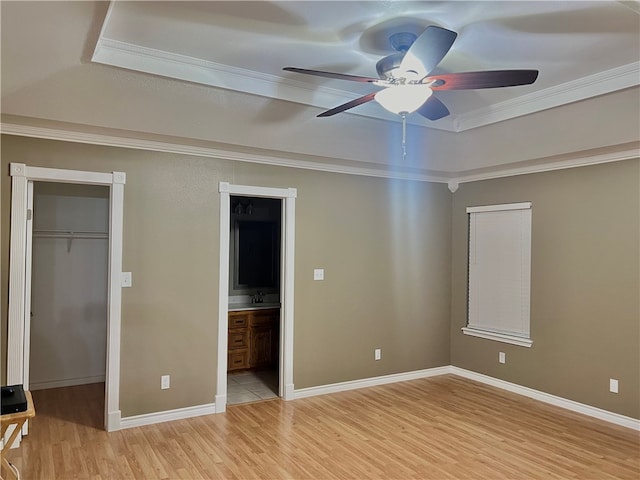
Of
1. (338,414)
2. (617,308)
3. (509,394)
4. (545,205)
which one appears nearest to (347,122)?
(545,205)

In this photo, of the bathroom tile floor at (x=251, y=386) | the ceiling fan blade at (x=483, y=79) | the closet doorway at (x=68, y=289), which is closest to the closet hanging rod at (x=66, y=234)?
the closet doorway at (x=68, y=289)

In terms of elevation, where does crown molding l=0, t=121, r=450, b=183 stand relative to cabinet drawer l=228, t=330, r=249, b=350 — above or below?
above

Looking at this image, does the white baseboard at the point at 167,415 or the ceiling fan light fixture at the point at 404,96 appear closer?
the ceiling fan light fixture at the point at 404,96

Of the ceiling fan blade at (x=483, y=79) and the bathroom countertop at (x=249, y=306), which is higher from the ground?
the ceiling fan blade at (x=483, y=79)

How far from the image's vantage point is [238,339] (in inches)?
229

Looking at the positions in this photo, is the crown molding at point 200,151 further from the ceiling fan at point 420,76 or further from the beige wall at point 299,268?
the ceiling fan at point 420,76

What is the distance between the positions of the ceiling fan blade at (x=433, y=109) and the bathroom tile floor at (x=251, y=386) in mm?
3224

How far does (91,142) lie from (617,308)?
15.8 ft

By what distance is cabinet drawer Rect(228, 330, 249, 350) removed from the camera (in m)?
5.77

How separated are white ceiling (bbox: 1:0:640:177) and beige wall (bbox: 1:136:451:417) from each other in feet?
1.21

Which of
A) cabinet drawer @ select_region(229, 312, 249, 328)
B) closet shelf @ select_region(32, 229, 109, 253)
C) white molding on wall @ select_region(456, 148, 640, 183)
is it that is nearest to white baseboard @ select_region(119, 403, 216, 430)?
Answer: cabinet drawer @ select_region(229, 312, 249, 328)

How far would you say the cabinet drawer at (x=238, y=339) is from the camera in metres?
5.77

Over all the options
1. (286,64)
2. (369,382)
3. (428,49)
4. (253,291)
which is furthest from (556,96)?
(253,291)

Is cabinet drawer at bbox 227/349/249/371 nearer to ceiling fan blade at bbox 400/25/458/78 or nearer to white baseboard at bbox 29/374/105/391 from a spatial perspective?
white baseboard at bbox 29/374/105/391
